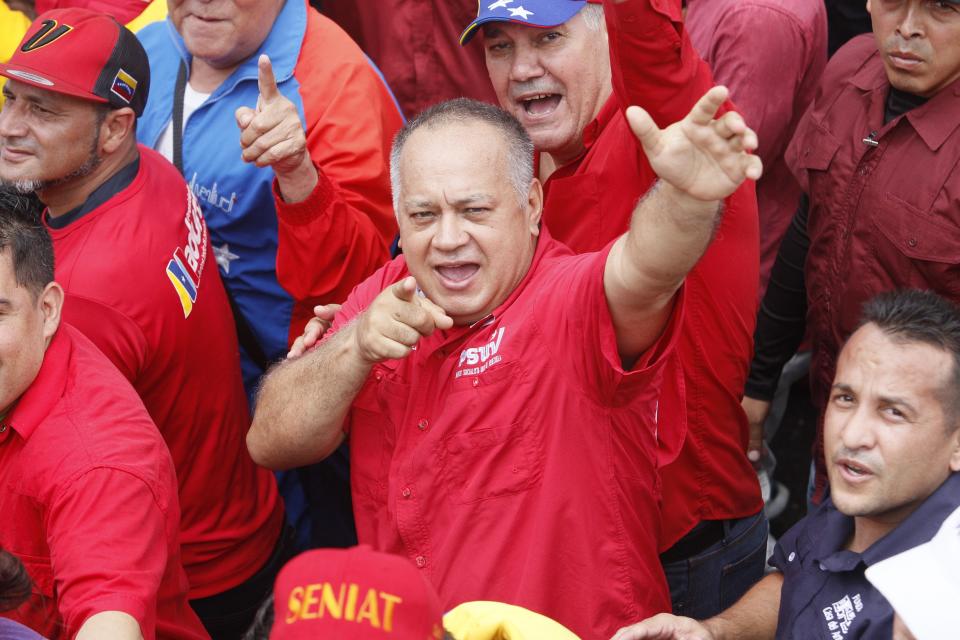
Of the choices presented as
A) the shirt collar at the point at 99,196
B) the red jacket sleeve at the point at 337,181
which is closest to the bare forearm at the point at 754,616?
the red jacket sleeve at the point at 337,181

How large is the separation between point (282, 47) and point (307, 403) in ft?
5.00

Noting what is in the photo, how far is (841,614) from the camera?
2521mm

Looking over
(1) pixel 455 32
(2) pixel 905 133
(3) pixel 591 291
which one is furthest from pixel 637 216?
(1) pixel 455 32

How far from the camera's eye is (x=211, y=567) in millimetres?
3506

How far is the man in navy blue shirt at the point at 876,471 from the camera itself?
2.53 meters

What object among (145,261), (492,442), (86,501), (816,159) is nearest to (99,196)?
(145,261)

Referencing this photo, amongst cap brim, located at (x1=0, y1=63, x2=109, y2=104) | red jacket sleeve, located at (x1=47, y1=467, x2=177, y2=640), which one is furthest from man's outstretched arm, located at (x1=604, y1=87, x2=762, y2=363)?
cap brim, located at (x1=0, y1=63, x2=109, y2=104)

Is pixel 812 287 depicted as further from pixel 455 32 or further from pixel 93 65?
pixel 93 65

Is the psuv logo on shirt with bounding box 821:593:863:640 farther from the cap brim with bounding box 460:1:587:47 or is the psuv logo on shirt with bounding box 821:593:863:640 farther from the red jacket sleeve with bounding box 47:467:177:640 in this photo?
the cap brim with bounding box 460:1:587:47

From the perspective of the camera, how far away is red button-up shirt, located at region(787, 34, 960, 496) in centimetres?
312

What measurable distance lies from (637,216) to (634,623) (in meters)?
0.86

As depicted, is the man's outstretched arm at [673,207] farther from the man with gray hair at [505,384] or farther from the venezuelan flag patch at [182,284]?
the venezuelan flag patch at [182,284]

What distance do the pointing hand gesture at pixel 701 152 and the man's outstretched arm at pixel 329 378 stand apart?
0.59 metres

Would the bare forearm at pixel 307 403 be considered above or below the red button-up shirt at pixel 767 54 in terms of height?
below
